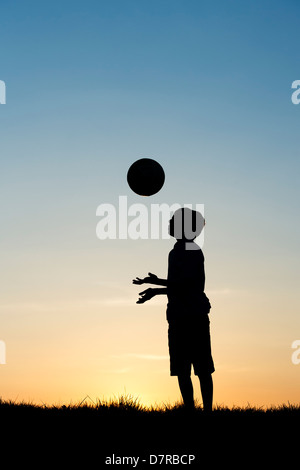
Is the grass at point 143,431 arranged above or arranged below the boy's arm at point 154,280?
below

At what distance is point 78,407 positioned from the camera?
922 centimetres

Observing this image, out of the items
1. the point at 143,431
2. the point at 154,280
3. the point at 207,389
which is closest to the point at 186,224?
the point at 154,280

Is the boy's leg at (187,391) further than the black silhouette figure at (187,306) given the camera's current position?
Yes

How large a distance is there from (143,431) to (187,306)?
5.81 ft

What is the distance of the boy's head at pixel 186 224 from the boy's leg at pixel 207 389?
1.88 m

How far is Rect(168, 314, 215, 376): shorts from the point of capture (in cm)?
863

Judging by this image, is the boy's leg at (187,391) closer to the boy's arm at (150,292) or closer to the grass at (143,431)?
the grass at (143,431)

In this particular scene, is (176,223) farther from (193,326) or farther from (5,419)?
(5,419)

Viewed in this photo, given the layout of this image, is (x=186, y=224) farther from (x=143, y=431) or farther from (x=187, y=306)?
(x=143, y=431)

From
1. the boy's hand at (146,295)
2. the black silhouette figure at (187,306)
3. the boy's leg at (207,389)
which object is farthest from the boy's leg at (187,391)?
the boy's hand at (146,295)

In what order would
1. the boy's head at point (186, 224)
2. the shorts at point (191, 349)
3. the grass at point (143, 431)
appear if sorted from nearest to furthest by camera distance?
1. the grass at point (143, 431)
2. the boy's head at point (186, 224)
3. the shorts at point (191, 349)

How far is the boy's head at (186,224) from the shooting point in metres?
8.48
